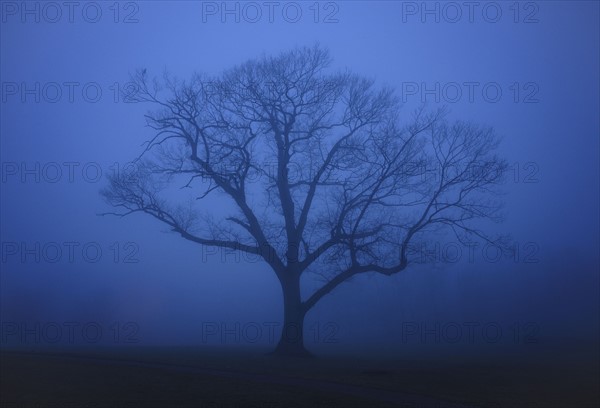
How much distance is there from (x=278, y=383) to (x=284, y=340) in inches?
419

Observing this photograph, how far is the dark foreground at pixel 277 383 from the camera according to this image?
1744 centimetres

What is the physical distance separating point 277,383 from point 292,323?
1097 centimetres

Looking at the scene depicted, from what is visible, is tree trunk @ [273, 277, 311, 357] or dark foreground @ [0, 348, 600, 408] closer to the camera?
dark foreground @ [0, 348, 600, 408]

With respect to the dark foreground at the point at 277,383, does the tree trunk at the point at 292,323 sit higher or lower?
higher

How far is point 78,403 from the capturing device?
17000mm

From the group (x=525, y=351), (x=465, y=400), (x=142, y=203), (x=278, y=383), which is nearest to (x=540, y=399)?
(x=465, y=400)

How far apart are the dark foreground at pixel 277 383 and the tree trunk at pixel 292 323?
11.0 feet

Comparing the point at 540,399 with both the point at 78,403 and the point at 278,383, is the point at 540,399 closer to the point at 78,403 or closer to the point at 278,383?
the point at 278,383

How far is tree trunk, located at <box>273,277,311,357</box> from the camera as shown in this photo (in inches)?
1199

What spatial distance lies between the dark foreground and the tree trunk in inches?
132

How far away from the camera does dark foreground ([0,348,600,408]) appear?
17438mm

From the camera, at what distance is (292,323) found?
102 ft

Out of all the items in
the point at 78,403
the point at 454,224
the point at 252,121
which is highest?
the point at 252,121

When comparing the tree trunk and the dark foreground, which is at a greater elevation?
the tree trunk
